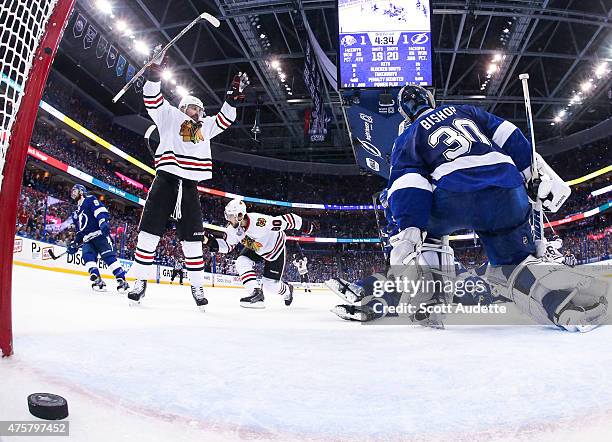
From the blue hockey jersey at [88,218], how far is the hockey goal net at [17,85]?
4690 millimetres

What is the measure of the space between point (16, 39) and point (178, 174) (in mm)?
2268

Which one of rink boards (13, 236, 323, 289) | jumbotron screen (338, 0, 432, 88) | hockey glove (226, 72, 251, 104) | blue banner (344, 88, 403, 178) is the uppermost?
jumbotron screen (338, 0, 432, 88)

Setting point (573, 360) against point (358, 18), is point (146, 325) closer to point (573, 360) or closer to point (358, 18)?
point (573, 360)

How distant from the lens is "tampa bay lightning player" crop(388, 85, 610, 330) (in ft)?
6.42

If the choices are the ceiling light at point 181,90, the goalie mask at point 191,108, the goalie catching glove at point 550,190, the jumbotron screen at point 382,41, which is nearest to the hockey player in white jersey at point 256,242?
the goalie mask at point 191,108

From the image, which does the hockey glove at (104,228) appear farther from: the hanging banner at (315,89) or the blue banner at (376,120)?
the hanging banner at (315,89)

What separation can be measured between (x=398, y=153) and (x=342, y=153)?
24548 mm

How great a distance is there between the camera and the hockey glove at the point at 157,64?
10.5ft

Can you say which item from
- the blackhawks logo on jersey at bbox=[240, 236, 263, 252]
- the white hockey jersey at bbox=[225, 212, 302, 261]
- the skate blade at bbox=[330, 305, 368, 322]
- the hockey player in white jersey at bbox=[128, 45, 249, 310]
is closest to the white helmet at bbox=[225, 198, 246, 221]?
the white hockey jersey at bbox=[225, 212, 302, 261]

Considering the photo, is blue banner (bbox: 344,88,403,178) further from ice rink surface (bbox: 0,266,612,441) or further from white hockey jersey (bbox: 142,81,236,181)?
ice rink surface (bbox: 0,266,612,441)

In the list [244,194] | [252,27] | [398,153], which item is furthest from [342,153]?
[398,153]

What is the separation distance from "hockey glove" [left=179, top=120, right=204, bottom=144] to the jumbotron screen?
3.46 m

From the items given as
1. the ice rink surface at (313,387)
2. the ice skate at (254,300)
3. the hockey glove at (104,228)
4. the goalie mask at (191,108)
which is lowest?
the ice rink surface at (313,387)

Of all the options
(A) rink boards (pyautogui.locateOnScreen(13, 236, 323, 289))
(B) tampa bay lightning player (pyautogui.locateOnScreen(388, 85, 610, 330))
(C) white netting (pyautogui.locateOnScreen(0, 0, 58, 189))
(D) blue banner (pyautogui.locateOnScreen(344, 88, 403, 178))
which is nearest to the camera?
(C) white netting (pyautogui.locateOnScreen(0, 0, 58, 189))
